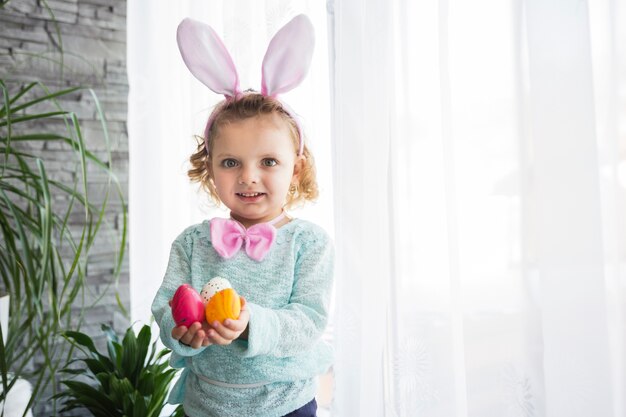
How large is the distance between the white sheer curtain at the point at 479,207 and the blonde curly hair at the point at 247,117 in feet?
0.32

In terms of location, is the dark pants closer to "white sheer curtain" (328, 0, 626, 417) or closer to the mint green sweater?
the mint green sweater

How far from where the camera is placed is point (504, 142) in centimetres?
88

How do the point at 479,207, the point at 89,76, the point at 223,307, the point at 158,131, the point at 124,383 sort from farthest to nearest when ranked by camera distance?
the point at 89,76, the point at 158,131, the point at 124,383, the point at 479,207, the point at 223,307

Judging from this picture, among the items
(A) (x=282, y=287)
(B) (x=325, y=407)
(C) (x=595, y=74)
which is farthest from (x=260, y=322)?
(B) (x=325, y=407)

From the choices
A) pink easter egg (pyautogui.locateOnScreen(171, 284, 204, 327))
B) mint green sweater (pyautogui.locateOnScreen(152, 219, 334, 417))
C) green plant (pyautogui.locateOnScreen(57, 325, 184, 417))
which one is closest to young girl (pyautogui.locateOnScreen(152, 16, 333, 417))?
mint green sweater (pyautogui.locateOnScreen(152, 219, 334, 417))

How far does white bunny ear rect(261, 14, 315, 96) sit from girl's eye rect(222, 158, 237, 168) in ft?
0.48

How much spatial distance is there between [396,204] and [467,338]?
290 mm

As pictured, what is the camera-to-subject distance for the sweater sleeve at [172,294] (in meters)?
0.91

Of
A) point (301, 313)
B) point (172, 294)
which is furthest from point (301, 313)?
point (172, 294)

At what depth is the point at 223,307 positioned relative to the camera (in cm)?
78

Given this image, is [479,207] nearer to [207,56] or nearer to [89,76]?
[207,56]

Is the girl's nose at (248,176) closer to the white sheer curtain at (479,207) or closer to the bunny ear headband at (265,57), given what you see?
the bunny ear headband at (265,57)

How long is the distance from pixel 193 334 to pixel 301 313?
196mm

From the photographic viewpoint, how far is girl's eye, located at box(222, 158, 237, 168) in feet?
3.25
